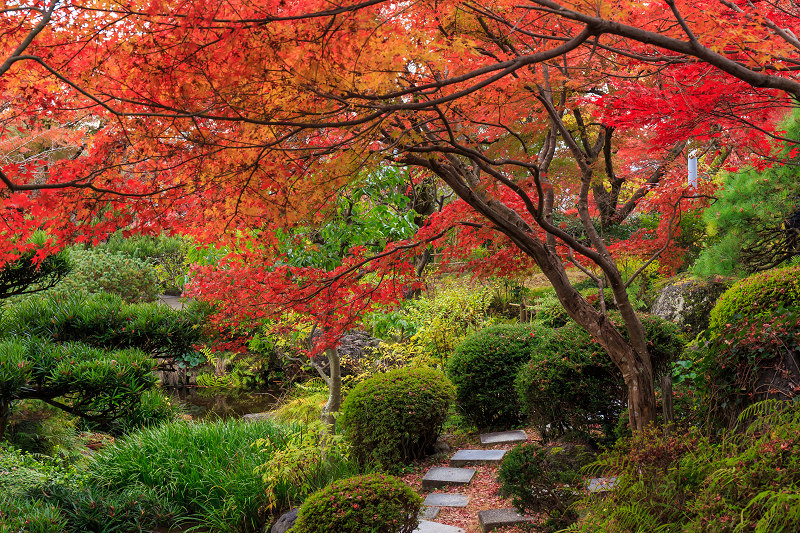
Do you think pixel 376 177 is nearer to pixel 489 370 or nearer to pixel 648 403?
pixel 489 370

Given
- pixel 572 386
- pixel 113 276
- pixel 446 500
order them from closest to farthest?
pixel 446 500 < pixel 572 386 < pixel 113 276

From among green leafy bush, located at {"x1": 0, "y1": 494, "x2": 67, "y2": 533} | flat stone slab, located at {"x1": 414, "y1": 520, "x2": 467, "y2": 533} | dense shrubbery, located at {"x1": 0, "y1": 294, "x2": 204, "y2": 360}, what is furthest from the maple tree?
dense shrubbery, located at {"x1": 0, "y1": 294, "x2": 204, "y2": 360}

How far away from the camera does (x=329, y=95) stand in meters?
2.49

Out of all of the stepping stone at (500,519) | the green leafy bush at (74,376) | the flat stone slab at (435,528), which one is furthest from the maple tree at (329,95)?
Result: the green leafy bush at (74,376)

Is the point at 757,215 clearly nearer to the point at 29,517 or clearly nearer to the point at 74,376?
the point at 29,517

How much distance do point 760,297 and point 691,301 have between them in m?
4.19

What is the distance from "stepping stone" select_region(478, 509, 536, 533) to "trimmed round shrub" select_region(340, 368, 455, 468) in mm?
1496

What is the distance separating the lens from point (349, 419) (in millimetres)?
5684

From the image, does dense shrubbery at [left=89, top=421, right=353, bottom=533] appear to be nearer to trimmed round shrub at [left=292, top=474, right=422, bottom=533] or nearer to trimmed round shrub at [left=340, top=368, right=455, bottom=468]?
trimmed round shrub at [left=340, top=368, right=455, bottom=468]

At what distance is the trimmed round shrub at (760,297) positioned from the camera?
3.67m

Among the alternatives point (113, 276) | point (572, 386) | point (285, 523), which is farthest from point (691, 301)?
point (113, 276)

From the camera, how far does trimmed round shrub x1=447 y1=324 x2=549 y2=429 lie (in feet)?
21.1

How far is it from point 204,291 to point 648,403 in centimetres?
440

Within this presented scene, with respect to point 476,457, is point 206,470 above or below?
above
